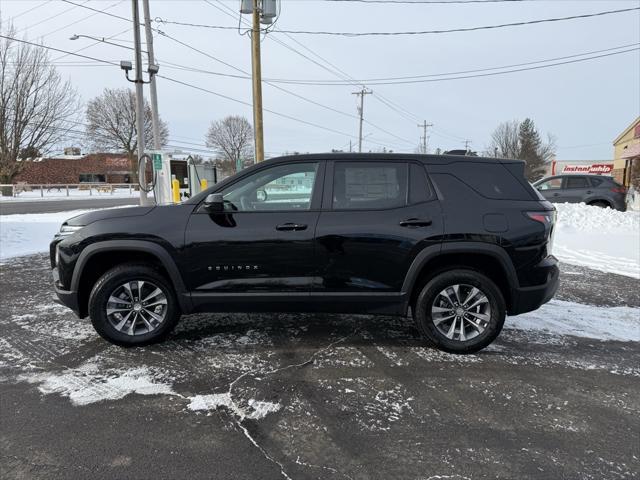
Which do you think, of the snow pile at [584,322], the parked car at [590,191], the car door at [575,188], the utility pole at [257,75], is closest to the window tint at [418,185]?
the snow pile at [584,322]

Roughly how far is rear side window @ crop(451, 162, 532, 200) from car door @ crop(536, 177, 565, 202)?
11.2 m

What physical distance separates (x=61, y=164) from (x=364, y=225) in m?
65.4

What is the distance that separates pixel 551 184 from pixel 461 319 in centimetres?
1263

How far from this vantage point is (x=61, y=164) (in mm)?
58281

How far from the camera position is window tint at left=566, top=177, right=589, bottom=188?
13762mm

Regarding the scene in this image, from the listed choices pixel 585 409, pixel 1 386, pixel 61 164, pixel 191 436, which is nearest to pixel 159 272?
pixel 1 386

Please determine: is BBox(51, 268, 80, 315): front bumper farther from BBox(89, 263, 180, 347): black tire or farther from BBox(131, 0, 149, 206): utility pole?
BBox(131, 0, 149, 206): utility pole

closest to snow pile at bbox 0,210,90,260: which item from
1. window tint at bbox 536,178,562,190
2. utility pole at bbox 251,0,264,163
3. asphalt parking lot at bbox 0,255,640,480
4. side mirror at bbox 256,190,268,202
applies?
asphalt parking lot at bbox 0,255,640,480

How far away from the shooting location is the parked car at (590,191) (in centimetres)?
1347

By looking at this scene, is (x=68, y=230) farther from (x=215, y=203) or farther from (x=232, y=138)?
(x=232, y=138)

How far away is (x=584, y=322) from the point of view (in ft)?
16.5

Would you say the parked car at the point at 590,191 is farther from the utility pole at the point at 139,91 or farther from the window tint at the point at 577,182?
the utility pole at the point at 139,91

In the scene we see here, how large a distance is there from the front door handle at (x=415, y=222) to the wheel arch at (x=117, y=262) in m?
2.05

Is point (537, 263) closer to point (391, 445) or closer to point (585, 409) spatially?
point (585, 409)
